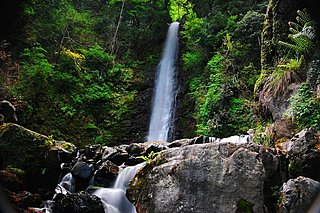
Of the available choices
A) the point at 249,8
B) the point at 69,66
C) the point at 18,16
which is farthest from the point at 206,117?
the point at 18,16

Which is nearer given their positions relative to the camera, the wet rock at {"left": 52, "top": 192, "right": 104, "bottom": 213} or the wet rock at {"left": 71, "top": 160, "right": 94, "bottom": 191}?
the wet rock at {"left": 52, "top": 192, "right": 104, "bottom": 213}

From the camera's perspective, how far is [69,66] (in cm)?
1489

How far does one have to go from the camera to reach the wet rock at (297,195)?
4516mm

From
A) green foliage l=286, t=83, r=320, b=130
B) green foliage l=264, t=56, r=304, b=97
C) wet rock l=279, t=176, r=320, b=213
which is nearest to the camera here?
wet rock l=279, t=176, r=320, b=213

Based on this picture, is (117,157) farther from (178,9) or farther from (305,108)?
(178,9)

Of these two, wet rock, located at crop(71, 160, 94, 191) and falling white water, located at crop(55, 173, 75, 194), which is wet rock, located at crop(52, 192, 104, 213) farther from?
wet rock, located at crop(71, 160, 94, 191)

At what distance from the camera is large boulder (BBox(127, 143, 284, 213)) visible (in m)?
4.62

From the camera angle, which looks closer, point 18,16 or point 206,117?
point 206,117

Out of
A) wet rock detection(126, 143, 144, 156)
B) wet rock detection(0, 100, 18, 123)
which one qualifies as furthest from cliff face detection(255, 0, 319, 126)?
wet rock detection(0, 100, 18, 123)

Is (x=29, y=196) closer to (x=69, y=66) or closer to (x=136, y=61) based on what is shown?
(x=69, y=66)

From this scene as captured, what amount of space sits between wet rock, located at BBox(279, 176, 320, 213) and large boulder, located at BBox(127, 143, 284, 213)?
0.80ft

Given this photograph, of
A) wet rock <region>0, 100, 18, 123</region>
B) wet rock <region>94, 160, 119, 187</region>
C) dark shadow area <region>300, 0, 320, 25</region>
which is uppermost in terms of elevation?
dark shadow area <region>300, 0, 320, 25</region>

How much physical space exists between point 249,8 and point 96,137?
9.36 m

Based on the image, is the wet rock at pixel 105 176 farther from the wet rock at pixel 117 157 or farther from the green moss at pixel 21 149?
the green moss at pixel 21 149
